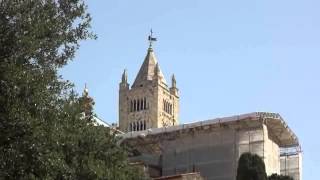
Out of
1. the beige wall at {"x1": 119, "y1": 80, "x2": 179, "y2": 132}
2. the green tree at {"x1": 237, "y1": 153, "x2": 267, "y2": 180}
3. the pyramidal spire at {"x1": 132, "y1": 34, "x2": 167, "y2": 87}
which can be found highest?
the pyramidal spire at {"x1": 132, "y1": 34, "x2": 167, "y2": 87}

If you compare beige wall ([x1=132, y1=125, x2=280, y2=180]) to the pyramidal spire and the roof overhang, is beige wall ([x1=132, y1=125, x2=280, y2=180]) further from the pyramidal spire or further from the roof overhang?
the pyramidal spire

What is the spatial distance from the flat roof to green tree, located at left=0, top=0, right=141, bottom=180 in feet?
107

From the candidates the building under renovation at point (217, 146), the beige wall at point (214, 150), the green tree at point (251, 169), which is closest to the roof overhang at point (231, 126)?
the building under renovation at point (217, 146)

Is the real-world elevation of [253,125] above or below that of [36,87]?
above

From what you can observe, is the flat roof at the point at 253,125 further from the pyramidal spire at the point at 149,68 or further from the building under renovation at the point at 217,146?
the pyramidal spire at the point at 149,68

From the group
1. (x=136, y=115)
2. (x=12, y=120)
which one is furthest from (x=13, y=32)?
(x=136, y=115)

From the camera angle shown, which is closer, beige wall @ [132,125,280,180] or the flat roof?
beige wall @ [132,125,280,180]

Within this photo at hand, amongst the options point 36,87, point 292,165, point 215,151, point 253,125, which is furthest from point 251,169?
point 36,87

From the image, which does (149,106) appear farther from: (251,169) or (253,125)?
(251,169)

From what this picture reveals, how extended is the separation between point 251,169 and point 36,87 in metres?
26.0

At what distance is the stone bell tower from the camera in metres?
113

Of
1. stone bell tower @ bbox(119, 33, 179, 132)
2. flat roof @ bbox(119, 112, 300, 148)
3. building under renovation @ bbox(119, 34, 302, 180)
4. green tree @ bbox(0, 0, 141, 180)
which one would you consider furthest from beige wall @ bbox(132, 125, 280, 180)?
stone bell tower @ bbox(119, 33, 179, 132)

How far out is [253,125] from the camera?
52.8 m

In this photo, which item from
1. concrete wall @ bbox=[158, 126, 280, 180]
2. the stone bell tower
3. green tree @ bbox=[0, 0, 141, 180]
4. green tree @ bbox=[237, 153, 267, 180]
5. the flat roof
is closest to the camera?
green tree @ bbox=[0, 0, 141, 180]
